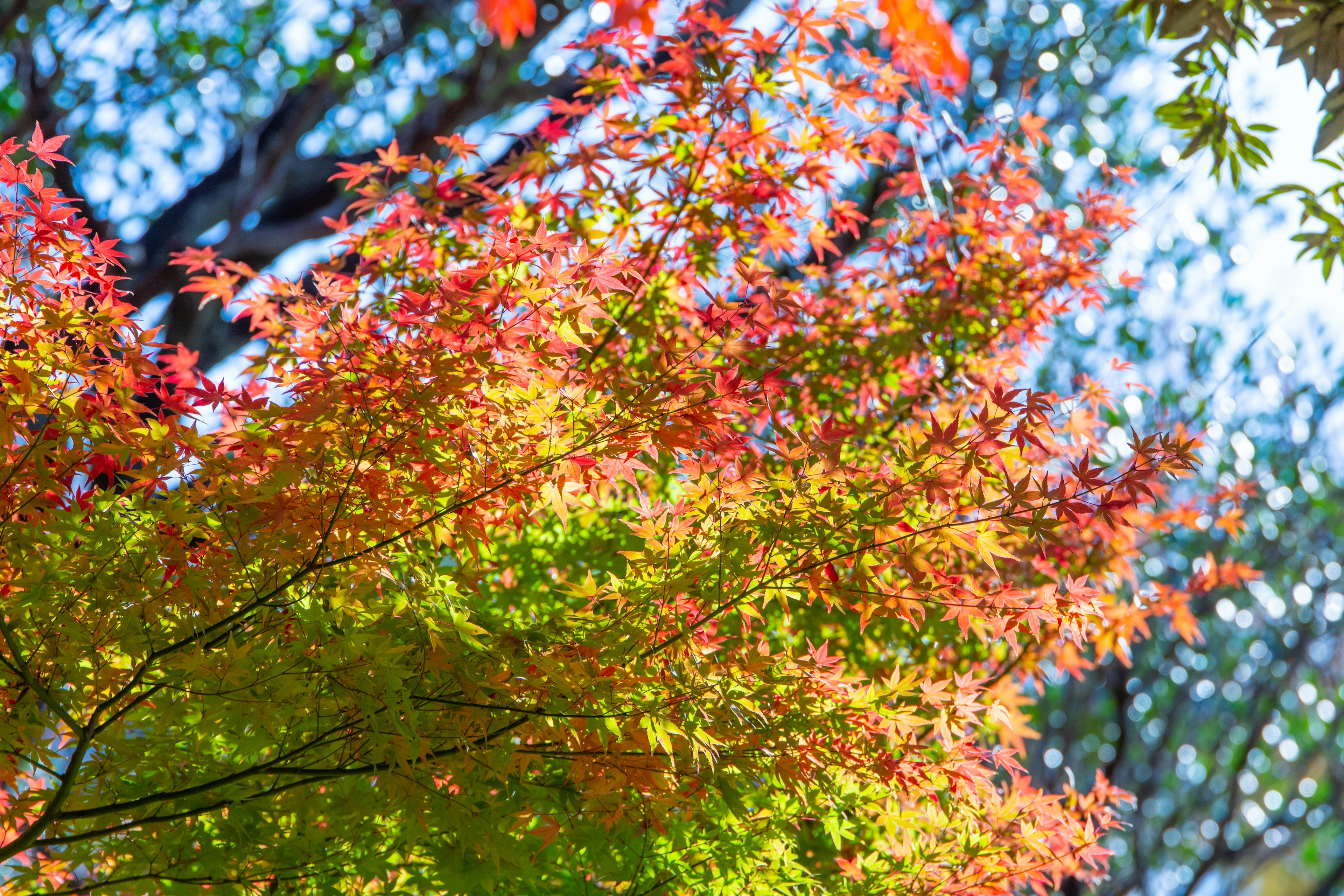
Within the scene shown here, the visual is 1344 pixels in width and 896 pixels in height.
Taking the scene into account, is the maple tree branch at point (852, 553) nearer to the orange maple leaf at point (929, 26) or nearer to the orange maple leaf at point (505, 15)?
the orange maple leaf at point (929, 26)

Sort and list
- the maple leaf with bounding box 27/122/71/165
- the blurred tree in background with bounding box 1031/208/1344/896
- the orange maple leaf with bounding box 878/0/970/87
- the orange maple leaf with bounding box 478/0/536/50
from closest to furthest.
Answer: the orange maple leaf with bounding box 478/0/536/50
the orange maple leaf with bounding box 878/0/970/87
the maple leaf with bounding box 27/122/71/165
the blurred tree in background with bounding box 1031/208/1344/896

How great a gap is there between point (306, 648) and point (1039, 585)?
2.49 m

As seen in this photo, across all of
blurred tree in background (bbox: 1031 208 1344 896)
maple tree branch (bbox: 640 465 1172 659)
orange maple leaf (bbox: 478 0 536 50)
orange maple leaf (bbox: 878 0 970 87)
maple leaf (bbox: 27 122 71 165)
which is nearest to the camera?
orange maple leaf (bbox: 478 0 536 50)

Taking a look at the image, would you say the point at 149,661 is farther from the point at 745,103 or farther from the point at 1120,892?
the point at 1120,892

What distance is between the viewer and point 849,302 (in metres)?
3.16

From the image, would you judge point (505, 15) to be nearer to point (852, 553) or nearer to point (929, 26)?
point (929, 26)

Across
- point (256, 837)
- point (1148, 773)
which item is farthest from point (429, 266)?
point (1148, 773)

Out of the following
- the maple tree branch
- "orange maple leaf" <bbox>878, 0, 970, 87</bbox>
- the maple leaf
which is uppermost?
the maple leaf

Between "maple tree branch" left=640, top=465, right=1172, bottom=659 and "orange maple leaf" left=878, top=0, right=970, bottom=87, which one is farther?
"maple tree branch" left=640, top=465, right=1172, bottom=659

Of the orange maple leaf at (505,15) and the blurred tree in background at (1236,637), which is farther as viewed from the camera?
the blurred tree in background at (1236,637)

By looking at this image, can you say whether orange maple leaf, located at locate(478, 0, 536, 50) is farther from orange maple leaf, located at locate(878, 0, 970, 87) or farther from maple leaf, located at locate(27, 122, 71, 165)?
maple leaf, located at locate(27, 122, 71, 165)

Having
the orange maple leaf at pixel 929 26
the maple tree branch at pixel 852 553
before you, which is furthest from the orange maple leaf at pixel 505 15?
the maple tree branch at pixel 852 553

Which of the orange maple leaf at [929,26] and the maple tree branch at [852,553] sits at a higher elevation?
the orange maple leaf at [929,26]

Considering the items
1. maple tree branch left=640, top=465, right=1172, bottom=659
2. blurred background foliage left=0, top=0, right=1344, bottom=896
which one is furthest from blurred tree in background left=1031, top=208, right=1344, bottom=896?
maple tree branch left=640, top=465, right=1172, bottom=659
